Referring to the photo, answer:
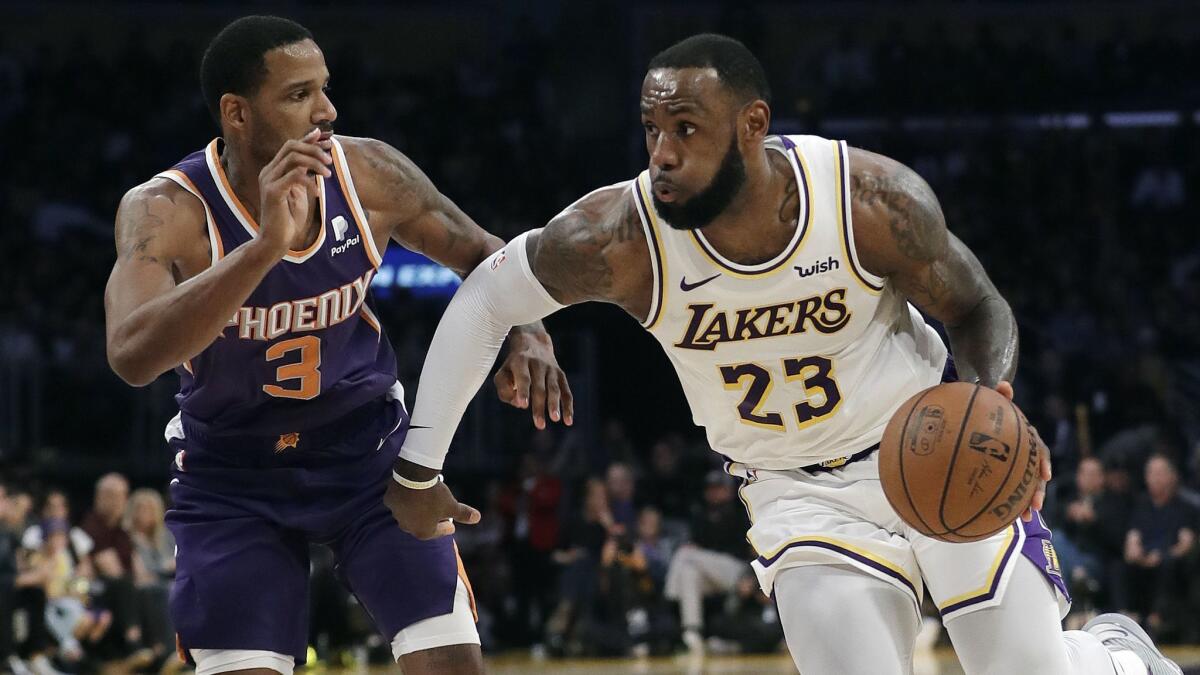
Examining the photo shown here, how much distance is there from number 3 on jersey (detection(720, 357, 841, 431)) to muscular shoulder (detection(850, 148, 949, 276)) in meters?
0.32

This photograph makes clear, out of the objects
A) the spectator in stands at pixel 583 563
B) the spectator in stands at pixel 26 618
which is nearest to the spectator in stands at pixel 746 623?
the spectator in stands at pixel 583 563

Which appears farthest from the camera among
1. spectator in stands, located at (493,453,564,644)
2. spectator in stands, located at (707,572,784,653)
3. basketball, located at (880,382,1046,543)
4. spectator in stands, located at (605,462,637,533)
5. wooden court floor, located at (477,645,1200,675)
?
spectator in stands, located at (605,462,637,533)

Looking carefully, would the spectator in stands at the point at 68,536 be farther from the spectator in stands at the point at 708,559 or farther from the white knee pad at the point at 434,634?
the white knee pad at the point at 434,634

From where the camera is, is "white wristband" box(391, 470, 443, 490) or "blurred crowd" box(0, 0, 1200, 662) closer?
"white wristband" box(391, 470, 443, 490)

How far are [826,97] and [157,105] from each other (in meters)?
8.22

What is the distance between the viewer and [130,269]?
393 cm

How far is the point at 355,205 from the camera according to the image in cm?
435

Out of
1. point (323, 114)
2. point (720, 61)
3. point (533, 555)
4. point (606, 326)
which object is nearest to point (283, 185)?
point (323, 114)

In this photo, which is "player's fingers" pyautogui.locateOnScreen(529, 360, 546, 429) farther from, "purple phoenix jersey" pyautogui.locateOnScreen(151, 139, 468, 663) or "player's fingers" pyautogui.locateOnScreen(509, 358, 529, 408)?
"purple phoenix jersey" pyautogui.locateOnScreen(151, 139, 468, 663)

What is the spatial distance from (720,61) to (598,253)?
621 millimetres

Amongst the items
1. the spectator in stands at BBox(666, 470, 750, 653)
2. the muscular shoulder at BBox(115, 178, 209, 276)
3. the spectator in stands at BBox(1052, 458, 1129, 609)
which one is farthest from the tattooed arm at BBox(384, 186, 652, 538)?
the spectator in stands at BBox(1052, 458, 1129, 609)

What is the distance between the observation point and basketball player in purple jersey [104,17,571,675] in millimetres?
4145

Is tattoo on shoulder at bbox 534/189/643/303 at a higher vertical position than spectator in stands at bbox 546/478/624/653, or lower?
higher

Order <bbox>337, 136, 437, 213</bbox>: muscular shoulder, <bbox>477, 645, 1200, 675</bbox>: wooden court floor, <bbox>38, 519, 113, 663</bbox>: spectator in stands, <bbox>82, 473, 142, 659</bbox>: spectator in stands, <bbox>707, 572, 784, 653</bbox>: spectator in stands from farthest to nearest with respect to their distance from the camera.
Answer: <bbox>707, 572, 784, 653</bbox>: spectator in stands
<bbox>82, 473, 142, 659</bbox>: spectator in stands
<bbox>38, 519, 113, 663</bbox>: spectator in stands
<bbox>477, 645, 1200, 675</bbox>: wooden court floor
<bbox>337, 136, 437, 213</bbox>: muscular shoulder
